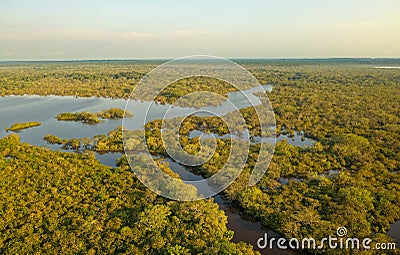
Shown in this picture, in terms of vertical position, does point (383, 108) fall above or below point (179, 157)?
above

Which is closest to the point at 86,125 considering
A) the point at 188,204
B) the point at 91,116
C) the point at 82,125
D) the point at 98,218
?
the point at 82,125

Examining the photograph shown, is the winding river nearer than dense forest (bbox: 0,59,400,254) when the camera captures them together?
No

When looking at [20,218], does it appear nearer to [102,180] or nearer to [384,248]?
[102,180]

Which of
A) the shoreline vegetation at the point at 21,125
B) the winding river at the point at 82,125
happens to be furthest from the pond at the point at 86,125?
the shoreline vegetation at the point at 21,125

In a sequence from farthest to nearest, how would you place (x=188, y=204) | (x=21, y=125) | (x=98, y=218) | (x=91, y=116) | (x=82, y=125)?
(x=91, y=116) < (x=82, y=125) < (x=21, y=125) < (x=188, y=204) < (x=98, y=218)

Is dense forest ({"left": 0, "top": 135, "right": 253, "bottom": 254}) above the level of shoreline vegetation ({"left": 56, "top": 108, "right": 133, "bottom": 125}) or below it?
below

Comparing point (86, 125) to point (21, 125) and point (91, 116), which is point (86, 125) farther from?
point (21, 125)

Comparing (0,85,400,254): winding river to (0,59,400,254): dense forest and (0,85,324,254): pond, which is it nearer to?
Result: (0,85,324,254): pond

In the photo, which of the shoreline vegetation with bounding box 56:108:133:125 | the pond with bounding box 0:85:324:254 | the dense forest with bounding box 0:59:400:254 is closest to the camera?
the dense forest with bounding box 0:59:400:254

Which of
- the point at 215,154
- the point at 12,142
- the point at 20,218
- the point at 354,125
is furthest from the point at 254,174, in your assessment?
the point at 12,142

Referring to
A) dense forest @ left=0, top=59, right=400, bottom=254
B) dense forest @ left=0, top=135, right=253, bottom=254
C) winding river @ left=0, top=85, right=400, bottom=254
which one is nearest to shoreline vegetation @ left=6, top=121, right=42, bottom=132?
winding river @ left=0, top=85, right=400, bottom=254

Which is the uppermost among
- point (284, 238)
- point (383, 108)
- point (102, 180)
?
point (383, 108)
